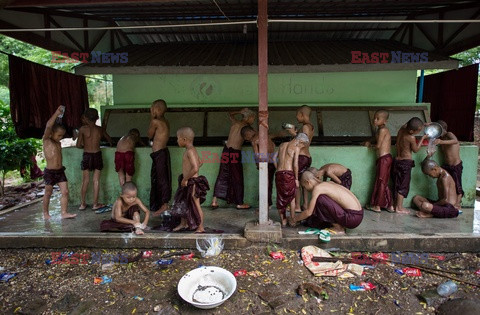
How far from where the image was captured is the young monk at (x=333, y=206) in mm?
4352

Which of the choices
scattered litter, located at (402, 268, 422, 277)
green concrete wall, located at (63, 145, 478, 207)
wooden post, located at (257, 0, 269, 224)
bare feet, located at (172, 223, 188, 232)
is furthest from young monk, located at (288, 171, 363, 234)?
bare feet, located at (172, 223, 188, 232)

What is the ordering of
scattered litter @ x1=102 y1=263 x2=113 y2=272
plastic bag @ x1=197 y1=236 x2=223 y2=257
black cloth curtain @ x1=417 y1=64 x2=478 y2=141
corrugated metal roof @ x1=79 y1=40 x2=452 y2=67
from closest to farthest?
1. scattered litter @ x1=102 y1=263 x2=113 y2=272
2. plastic bag @ x1=197 y1=236 x2=223 y2=257
3. corrugated metal roof @ x1=79 y1=40 x2=452 y2=67
4. black cloth curtain @ x1=417 y1=64 x2=478 y2=141

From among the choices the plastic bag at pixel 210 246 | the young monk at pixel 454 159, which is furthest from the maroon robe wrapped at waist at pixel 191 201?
the young monk at pixel 454 159

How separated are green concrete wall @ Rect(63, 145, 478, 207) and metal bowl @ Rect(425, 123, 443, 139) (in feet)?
1.12

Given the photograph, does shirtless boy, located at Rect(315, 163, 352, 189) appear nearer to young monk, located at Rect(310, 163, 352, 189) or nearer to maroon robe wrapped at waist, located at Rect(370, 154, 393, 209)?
young monk, located at Rect(310, 163, 352, 189)

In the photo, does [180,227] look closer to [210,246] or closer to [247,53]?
[210,246]

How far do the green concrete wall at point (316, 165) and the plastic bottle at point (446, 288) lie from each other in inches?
102

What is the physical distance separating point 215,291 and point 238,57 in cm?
498

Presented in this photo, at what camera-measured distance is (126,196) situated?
14.7 ft

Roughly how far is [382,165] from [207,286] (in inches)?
147

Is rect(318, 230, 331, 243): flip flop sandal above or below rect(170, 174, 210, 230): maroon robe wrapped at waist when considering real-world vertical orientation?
below

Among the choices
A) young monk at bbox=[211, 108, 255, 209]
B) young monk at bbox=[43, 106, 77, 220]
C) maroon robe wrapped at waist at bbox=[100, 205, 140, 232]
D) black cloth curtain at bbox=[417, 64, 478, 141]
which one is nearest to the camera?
maroon robe wrapped at waist at bbox=[100, 205, 140, 232]

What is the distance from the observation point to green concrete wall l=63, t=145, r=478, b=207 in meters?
5.73

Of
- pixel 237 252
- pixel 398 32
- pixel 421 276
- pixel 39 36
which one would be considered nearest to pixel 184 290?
pixel 237 252
